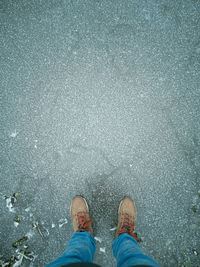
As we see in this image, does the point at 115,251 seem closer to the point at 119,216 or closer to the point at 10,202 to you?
the point at 119,216

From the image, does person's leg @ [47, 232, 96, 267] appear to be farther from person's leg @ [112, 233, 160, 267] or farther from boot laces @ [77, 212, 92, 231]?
person's leg @ [112, 233, 160, 267]

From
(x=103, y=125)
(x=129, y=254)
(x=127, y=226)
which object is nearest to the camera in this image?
(x=129, y=254)

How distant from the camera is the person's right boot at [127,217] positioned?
6.35ft

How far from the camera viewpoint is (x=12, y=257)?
205 cm

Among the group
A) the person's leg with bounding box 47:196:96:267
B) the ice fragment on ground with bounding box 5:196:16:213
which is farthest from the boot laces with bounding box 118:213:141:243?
the ice fragment on ground with bounding box 5:196:16:213

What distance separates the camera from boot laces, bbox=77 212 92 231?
1.96 meters

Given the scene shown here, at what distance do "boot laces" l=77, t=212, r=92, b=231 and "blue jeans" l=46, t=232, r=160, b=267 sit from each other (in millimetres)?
94

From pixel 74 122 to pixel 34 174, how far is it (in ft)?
2.96

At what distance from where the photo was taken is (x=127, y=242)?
5.57 feet

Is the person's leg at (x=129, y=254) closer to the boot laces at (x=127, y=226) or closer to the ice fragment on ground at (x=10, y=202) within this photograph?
the boot laces at (x=127, y=226)

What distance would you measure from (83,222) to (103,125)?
130 centimetres

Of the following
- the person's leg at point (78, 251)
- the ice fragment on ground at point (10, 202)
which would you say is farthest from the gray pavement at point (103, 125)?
the person's leg at point (78, 251)

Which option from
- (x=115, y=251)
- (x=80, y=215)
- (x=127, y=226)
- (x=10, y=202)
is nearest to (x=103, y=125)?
(x=80, y=215)

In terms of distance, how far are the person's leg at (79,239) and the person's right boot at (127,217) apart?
1.26ft
